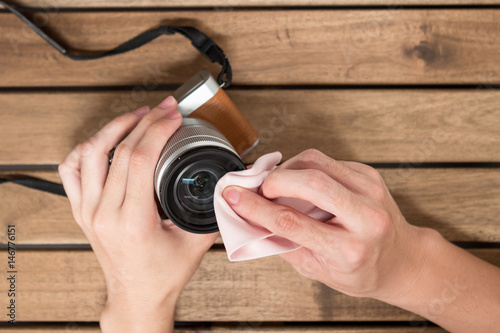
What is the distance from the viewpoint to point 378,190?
521mm

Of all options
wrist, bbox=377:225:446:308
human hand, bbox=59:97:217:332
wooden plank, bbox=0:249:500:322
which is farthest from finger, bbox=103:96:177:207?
wrist, bbox=377:225:446:308

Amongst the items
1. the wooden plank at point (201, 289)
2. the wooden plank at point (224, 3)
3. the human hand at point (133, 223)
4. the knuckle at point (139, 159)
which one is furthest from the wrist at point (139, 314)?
the wooden plank at point (224, 3)

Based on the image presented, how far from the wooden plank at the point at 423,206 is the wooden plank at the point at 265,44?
21 centimetres

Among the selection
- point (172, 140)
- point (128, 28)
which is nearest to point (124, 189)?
point (172, 140)

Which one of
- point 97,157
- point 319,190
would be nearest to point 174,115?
point 97,157

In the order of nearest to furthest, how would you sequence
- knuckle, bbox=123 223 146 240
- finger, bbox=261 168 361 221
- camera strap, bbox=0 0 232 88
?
finger, bbox=261 168 361 221 → knuckle, bbox=123 223 146 240 → camera strap, bbox=0 0 232 88

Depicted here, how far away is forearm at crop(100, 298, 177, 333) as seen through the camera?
62 centimetres

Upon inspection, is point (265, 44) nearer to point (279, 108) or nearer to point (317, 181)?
point (279, 108)

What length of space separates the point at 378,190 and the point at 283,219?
0.47 ft

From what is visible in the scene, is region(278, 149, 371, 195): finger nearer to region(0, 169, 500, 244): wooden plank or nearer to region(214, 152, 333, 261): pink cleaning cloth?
region(214, 152, 333, 261): pink cleaning cloth

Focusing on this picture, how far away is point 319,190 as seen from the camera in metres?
0.46

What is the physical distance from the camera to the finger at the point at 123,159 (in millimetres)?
565

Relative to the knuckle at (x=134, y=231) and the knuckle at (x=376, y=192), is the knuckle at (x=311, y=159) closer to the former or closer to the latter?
the knuckle at (x=376, y=192)

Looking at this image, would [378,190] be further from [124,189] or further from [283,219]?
[124,189]
